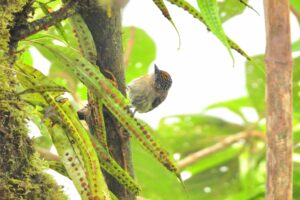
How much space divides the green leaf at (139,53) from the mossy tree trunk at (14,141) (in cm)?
236

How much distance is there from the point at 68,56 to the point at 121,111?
12cm

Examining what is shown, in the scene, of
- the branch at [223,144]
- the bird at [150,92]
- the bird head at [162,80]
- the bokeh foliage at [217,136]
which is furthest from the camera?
the bokeh foliage at [217,136]

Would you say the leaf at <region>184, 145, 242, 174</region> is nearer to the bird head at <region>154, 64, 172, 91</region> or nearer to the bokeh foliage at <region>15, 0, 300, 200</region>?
the bokeh foliage at <region>15, 0, 300, 200</region>

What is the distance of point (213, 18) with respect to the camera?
116 cm

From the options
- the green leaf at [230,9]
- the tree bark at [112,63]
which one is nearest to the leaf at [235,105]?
the green leaf at [230,9]

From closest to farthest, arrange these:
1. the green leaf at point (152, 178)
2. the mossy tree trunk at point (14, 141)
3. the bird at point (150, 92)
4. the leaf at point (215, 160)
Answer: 1. the mossy tree trunk at point (14, 141)
2. the bird at point (150, 92)
3. the green leaf at point (152, 178)
4. the leaf at point (215, 160)

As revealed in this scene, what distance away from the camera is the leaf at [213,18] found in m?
1.13

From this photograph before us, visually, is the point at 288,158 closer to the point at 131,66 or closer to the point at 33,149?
the point at 33,149

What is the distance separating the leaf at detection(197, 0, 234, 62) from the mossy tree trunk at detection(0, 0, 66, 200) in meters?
0.29

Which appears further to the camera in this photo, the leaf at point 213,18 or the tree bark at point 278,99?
the tree bark at point 278,99

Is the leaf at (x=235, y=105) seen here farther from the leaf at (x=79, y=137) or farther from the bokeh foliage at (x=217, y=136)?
the leaf at (x=79, y=137)

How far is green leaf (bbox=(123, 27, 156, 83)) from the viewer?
3.44m

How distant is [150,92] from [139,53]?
177 centimetres

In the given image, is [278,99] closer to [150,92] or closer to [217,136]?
[150,92]
